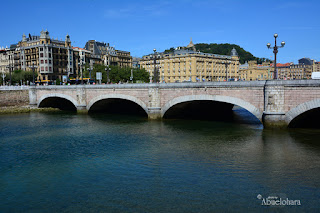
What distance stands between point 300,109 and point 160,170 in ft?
56.5

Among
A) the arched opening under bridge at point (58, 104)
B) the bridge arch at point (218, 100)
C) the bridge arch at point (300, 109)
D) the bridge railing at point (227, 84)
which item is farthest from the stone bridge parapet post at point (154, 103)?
the arched opening under bridge at point (58, 104)

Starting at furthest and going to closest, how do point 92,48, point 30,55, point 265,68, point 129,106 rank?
point 265,68, point 92,48, point 30,55, point 129,106

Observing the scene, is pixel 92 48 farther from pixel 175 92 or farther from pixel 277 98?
pixel 277 98

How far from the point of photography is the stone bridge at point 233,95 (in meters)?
29.1

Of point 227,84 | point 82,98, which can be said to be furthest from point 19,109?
point 227,84

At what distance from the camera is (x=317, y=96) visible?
28.0 m

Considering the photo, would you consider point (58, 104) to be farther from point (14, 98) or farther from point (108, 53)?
point (108, 53)

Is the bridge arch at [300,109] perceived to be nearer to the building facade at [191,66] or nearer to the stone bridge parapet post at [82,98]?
the stone bridge parapet post at [82,98]

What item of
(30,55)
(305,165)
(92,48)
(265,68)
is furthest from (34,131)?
(265,68)

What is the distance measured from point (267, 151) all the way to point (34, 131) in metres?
27.1

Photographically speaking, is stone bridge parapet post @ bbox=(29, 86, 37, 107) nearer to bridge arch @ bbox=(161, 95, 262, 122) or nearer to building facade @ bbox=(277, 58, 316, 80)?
bridge arch @ bbox=(161, 95, 262, 122)

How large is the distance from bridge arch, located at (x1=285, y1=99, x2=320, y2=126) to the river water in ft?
5.04

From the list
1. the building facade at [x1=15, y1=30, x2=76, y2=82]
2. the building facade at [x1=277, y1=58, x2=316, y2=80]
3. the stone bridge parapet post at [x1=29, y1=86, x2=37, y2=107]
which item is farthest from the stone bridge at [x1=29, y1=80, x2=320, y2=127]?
the building facade at [x1=277, y1=58, x2=316, y2=80]

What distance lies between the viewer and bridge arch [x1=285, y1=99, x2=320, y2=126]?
91.6ft
